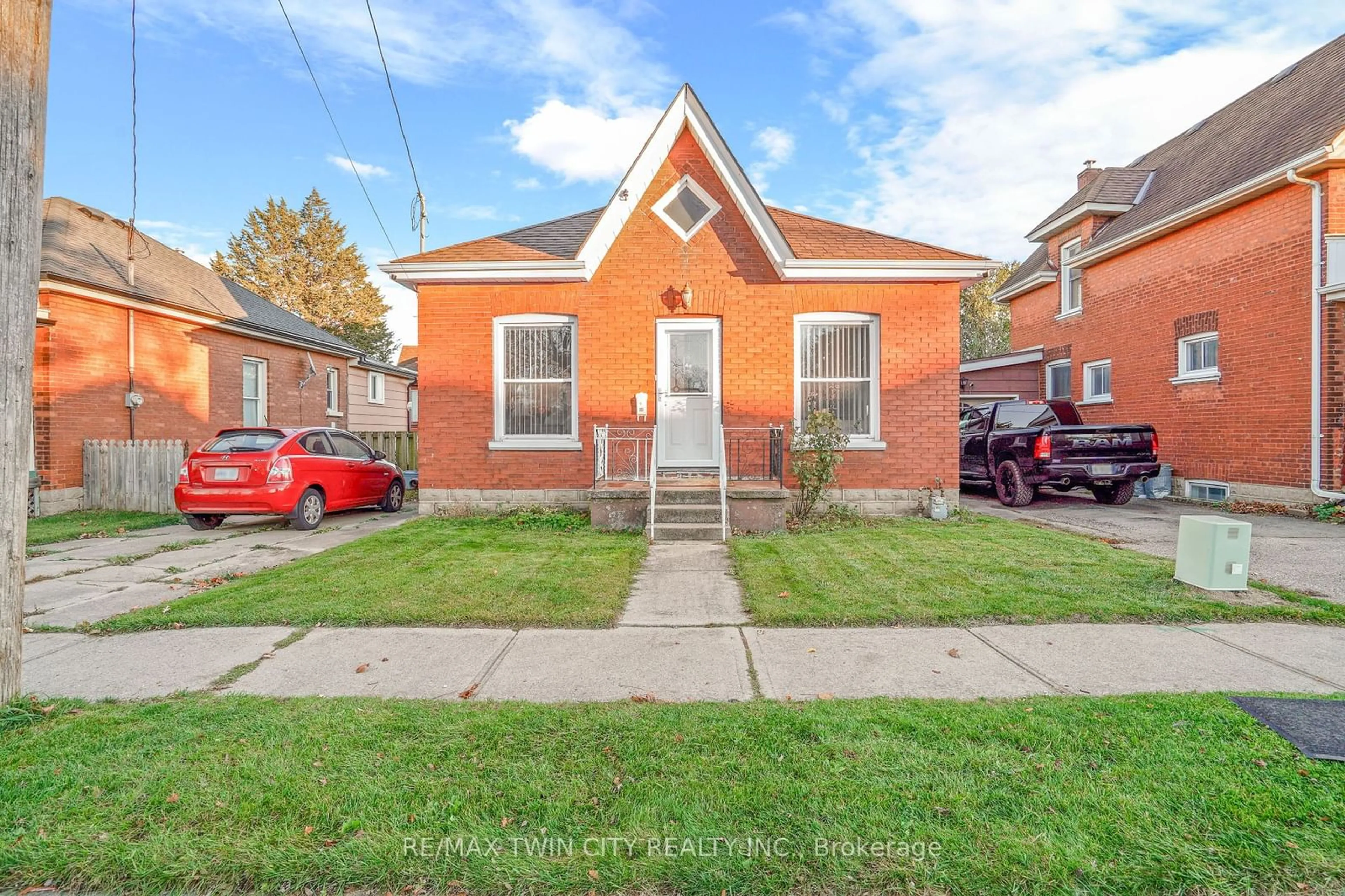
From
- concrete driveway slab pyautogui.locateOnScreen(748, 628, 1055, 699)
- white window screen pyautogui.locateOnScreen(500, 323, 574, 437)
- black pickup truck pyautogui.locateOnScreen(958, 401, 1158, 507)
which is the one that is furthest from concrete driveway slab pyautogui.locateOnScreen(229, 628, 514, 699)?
black pickup truck pyautogui.locateOnScreen(958, 401, 1158, 507)

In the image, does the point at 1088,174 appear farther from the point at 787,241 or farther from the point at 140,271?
the point at 140,271

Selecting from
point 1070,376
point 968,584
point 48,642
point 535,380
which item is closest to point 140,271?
point 535,380

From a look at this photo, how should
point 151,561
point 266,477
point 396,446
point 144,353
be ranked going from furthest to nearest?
point 396,446, point 144,353, point 266,477, point 151,561

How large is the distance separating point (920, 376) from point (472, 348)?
701 centimetres

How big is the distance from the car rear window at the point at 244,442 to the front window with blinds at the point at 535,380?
3143 mm

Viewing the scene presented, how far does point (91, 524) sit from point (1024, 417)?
15.5 meters

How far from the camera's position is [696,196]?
32.7ft

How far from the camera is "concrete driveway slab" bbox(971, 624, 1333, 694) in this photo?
3.61 metres

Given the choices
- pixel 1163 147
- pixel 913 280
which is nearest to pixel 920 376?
pixel 913 280

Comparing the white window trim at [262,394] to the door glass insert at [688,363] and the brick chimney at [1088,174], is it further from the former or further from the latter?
the brick chimney at [1088,174]

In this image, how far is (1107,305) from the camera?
14.9m

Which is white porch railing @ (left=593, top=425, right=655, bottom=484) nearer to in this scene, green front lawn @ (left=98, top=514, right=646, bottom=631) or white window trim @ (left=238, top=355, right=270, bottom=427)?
green front lawn @ (left=98, top=514, right=646, bottom=631)

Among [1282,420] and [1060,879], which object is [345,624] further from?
[1282,420]

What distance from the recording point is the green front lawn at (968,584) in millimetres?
4867
